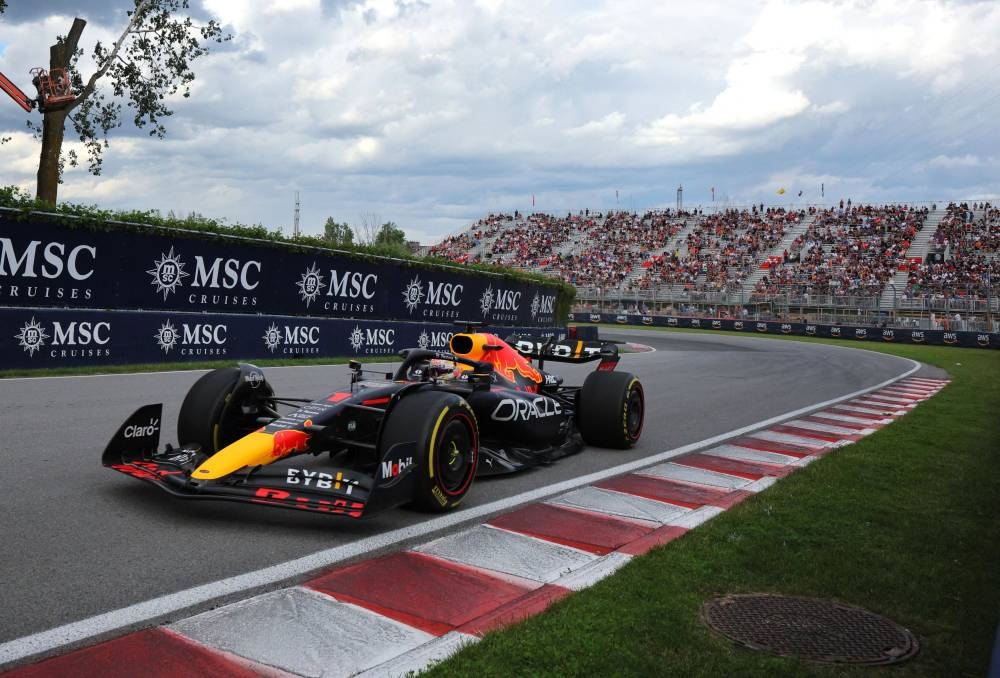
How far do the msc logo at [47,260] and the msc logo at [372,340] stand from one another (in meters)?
6.09

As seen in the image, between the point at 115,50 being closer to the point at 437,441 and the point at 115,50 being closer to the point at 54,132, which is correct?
the point at 54,132

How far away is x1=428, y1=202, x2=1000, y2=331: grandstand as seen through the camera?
136ft

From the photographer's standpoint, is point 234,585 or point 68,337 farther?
point 68,337

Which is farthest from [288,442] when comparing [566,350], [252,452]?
[566,350]

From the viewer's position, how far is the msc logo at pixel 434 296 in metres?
20.6

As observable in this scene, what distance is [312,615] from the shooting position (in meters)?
3.71

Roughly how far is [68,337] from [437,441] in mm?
9907

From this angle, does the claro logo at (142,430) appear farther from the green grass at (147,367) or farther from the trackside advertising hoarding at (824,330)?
the trackside advertising hoarding at (824,330)

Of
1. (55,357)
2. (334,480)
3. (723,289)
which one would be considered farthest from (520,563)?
(723,289)

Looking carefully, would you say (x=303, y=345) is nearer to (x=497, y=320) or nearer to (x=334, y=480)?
(x=497, y=320)

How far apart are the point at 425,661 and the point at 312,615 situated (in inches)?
26.8

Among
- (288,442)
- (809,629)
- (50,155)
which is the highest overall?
(50,155)

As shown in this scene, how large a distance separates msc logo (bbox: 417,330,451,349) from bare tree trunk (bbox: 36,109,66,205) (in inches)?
370

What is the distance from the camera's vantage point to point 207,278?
1552 centimetres
